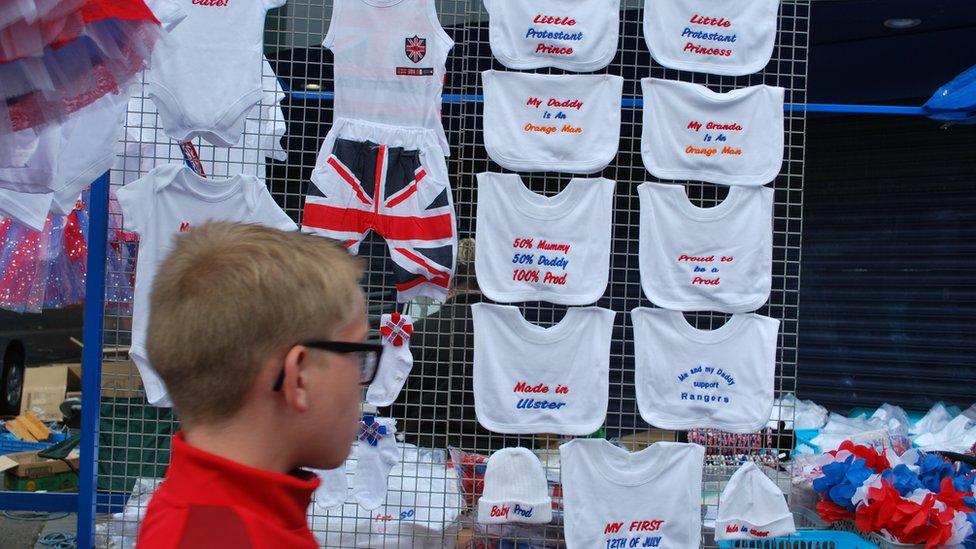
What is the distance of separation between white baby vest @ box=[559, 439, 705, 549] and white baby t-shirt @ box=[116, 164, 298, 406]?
5.62 feet

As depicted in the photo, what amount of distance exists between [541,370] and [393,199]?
1.01 metres

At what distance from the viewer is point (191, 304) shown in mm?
1302

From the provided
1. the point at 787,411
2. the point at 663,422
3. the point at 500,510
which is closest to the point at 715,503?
the point at 663,422

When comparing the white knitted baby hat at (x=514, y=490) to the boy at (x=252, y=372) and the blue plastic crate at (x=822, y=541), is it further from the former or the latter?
the boy at (x=252, y=372)

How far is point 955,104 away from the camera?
5.11 metres

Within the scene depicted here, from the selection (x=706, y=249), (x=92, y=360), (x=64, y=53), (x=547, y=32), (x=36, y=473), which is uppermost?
(x=547, y=32)

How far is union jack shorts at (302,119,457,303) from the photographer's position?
13.6 ft

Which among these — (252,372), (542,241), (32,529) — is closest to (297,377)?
(252,372)

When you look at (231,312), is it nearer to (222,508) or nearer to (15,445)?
(222,508)

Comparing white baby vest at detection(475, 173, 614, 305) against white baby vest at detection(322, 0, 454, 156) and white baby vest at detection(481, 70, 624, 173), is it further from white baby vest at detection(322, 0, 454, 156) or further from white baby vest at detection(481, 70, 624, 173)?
white baby vest at detection(322, 0, 454, 156)

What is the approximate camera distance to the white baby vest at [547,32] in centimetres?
433

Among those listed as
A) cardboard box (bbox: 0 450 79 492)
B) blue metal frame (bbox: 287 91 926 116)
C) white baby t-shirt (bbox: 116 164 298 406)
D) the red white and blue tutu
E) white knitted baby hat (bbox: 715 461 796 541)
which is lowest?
cardboard box (bbox: 0 450 79 492)

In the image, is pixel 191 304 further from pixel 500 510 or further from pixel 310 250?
pixel 500 510

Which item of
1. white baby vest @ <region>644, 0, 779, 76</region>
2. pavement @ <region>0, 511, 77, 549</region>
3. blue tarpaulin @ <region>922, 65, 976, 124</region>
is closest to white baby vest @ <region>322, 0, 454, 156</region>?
white baby vest @ <region>644, 0, 779, 76</region>
